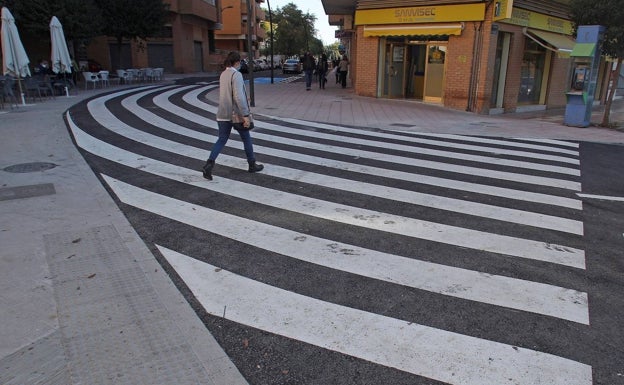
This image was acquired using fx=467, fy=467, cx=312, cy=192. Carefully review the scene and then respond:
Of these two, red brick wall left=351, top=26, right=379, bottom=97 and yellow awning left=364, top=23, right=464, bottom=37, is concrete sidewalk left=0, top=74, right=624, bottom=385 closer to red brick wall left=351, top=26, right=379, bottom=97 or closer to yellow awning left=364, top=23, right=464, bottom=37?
yellow awning left=364, top=23, right=464, bottom=37

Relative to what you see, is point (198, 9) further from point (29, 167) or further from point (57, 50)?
point (29, 167)

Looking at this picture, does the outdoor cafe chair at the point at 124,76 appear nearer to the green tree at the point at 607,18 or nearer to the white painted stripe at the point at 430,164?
the white painted stripe at the point at 430,164

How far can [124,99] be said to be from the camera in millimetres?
17406

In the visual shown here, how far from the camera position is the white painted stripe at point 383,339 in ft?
9.05

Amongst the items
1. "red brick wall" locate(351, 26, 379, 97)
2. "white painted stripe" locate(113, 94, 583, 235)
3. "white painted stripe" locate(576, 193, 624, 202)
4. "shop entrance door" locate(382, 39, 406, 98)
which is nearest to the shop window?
"shop entrance door" locate(382, 39, 406, 98)

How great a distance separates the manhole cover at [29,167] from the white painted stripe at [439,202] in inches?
108

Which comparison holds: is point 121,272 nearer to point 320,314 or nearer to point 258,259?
point 258,259

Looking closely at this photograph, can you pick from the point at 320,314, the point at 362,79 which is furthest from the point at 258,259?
the point at 362,79

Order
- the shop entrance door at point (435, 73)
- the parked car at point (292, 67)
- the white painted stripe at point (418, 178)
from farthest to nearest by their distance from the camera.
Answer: the parked car at point (292, 67), the shop entrance door at point (435, 73), the white painted stripe at point (418, 178)

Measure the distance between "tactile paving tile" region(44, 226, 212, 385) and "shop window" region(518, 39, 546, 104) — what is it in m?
17.7

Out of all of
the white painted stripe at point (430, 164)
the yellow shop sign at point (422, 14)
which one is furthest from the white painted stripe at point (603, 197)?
the yellow shop sign at point (422, 14)

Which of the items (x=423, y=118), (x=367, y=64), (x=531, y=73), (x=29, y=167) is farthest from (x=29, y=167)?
(x=531, y=73)

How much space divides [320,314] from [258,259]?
1.05 metres

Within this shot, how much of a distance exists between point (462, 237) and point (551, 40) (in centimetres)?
1542
